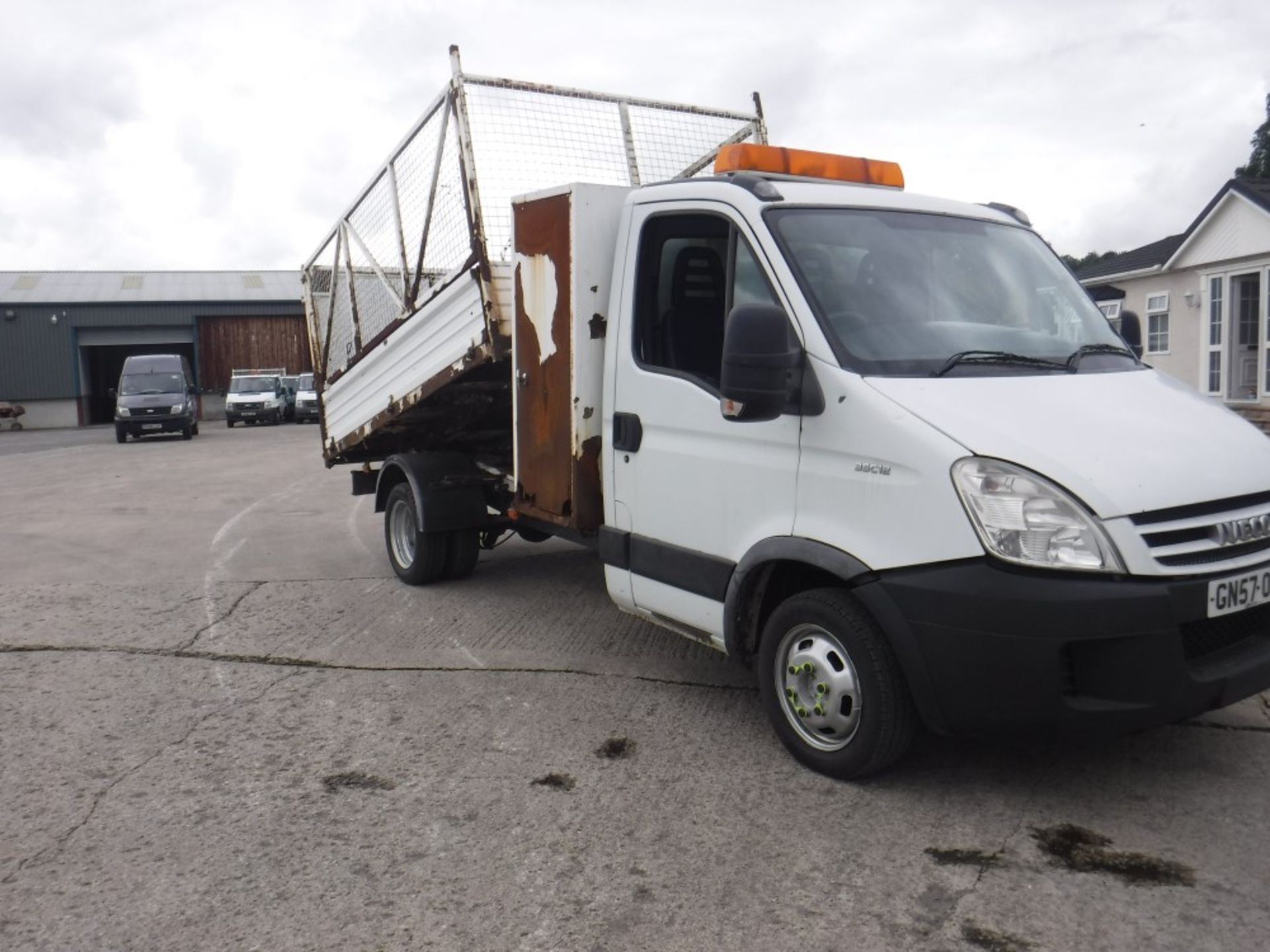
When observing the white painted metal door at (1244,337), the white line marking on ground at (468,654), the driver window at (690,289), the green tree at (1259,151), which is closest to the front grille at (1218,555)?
the driver window at (690,289)

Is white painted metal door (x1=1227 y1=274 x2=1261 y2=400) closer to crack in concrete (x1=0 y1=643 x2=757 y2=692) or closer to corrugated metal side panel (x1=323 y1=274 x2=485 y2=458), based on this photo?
corrugated metal side panel (x1=323 y1=274 x2=485 y2=458)

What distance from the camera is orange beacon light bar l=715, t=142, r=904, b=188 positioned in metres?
4.85

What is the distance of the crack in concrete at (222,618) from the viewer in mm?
6141

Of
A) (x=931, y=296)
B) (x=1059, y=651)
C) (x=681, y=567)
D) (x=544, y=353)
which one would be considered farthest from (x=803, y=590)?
(x=544, y=353)

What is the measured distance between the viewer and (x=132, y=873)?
11.3ft

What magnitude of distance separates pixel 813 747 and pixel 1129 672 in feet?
3.78

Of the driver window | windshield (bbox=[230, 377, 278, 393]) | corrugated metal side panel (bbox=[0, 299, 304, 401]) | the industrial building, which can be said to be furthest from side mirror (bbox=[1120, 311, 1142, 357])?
corrugated metal side panel (bbox=[0, 299, 304, 401])

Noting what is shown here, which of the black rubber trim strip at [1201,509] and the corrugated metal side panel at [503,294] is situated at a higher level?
the corrugated metal side panel at [503,294]

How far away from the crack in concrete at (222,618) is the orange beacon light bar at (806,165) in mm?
3809

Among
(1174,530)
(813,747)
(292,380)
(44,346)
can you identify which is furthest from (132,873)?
(44,346)

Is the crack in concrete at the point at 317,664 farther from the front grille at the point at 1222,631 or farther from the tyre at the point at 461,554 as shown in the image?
the front grille at the point at 1222,631

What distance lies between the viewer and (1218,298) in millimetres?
18750

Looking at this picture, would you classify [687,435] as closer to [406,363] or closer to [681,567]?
[681,567]

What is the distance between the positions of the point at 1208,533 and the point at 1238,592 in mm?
212
